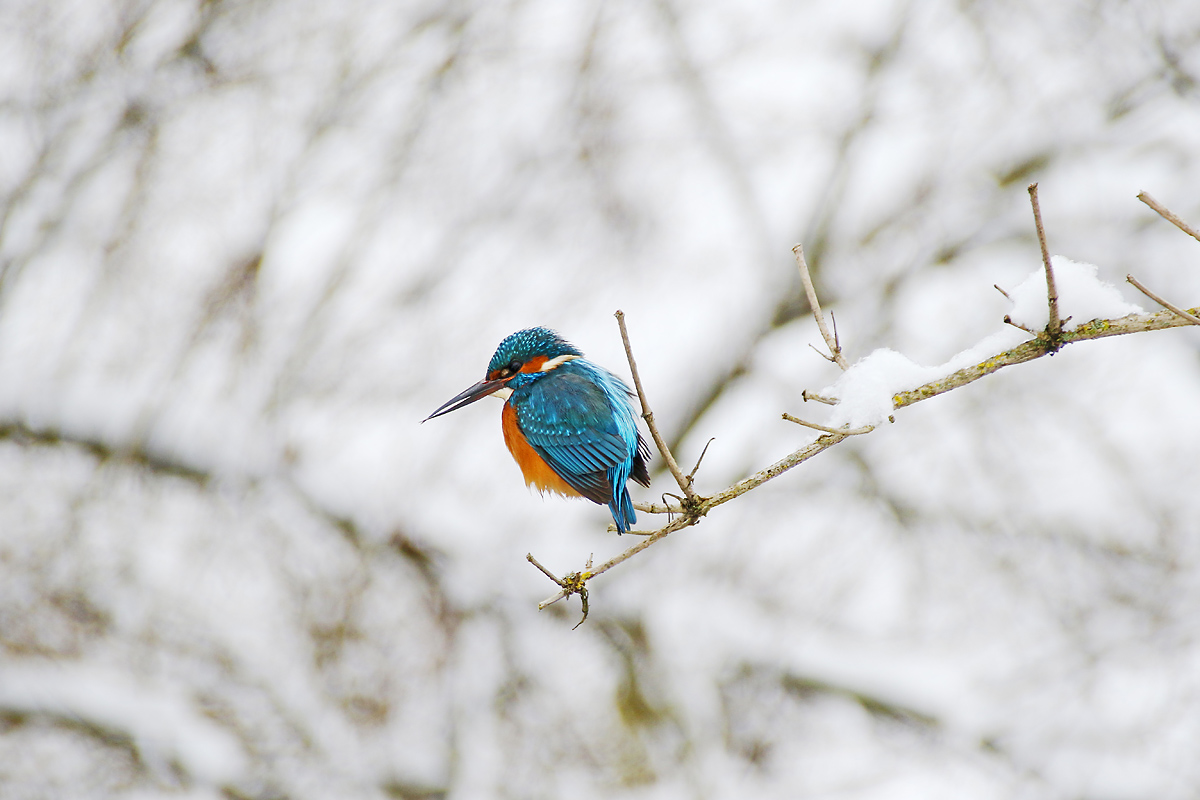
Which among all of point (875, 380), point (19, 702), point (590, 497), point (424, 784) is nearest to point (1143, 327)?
point (875, 380)

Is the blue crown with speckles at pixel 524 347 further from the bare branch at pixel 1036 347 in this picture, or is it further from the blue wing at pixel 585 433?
the bare branch at pixel 1036 347

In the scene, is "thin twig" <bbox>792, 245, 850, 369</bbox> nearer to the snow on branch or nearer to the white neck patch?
the snow on branch

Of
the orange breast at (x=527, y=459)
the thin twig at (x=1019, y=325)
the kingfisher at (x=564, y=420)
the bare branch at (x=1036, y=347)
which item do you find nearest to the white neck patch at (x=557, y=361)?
the kingfisher at (x=564, y=420)

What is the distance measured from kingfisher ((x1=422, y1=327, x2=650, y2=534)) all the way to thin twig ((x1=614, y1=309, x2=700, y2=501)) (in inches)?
34.1

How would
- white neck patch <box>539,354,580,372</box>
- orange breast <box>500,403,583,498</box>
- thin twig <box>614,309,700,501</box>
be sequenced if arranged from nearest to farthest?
thin twig <box>614,309,700,501</box> < orange breast <box>500,403,583,498</box> < white neck patch <box>539,354,580,372</box>

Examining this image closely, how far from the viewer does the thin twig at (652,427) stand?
1443 millimetres

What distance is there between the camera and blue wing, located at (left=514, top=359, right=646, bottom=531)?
274cm

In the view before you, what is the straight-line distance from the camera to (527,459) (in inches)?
130

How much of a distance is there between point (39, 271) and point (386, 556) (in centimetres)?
416

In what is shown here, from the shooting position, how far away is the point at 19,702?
312 inches

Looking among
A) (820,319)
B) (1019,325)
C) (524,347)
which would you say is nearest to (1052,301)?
(1019,325)

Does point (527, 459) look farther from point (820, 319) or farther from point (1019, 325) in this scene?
point (1019, 325)

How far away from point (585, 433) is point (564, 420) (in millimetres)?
111

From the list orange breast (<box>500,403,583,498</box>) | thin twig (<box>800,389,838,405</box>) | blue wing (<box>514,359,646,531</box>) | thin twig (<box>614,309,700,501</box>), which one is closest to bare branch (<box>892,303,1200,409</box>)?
thin twig (<box>800,389,838,405</box>)
